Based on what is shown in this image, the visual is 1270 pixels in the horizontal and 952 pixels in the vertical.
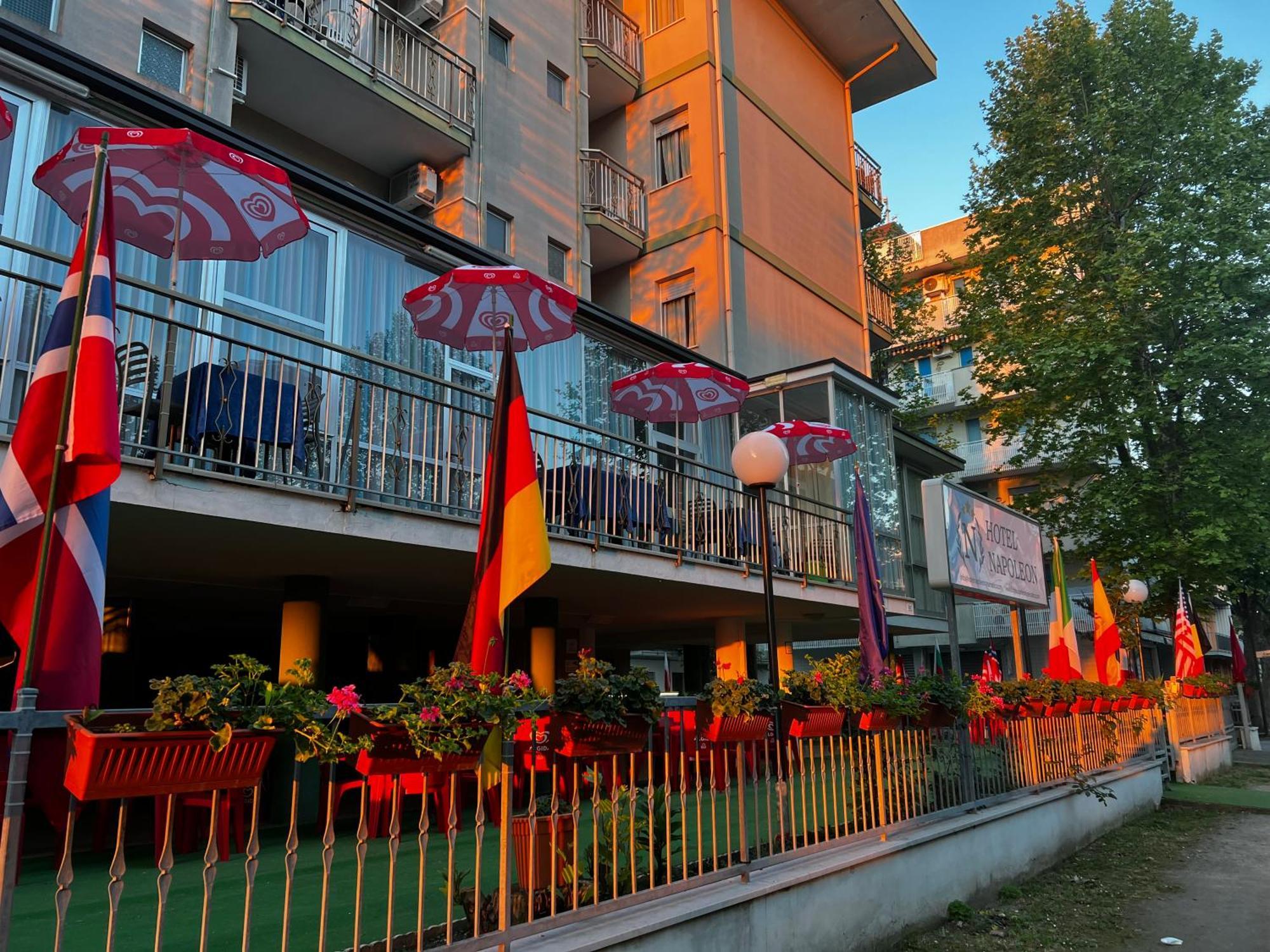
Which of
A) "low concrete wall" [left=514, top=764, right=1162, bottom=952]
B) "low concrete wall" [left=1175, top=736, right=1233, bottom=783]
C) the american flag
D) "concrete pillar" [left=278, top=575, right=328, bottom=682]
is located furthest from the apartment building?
the american flag

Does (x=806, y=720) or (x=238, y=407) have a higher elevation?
(x=238, y=407)

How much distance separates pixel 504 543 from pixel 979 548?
21.4 ft

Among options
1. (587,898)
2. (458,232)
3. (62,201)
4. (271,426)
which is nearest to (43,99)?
(62,201)

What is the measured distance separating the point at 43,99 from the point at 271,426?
3.74m

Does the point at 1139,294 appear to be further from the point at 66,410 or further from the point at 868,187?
the point at 66,410

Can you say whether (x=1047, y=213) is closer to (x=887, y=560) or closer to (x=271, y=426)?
(x=887, y=560)

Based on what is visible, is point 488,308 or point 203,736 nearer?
point 203,736

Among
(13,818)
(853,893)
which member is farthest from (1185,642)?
(13,818)

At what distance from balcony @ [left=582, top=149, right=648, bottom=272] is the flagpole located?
13.2 metres

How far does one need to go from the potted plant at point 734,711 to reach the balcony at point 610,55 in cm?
1495

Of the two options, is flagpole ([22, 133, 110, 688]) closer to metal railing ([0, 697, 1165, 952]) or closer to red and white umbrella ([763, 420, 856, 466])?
metal railing ([0, 697, 1165, 952])

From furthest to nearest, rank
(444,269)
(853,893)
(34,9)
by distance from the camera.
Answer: (444,269), (34,9), (853,893)

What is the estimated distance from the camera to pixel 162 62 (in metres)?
10.4

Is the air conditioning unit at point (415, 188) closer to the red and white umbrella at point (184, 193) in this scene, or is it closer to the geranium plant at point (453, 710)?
the red and white umbrella at point (184, 193)
